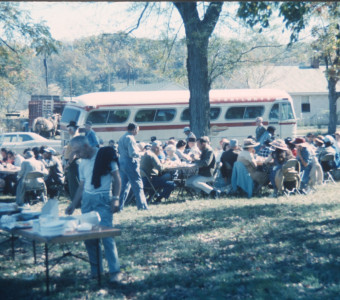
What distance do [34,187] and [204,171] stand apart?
4012 millimetres

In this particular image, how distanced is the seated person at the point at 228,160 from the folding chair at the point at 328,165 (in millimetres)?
2726

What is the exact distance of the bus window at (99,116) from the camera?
71.8ft

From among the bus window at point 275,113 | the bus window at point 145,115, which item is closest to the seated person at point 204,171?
the bus window at point 145,115

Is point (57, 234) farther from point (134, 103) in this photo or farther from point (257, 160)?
point (134, 103)

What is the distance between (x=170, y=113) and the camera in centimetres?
2302

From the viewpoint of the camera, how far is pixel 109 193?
6.52 meters

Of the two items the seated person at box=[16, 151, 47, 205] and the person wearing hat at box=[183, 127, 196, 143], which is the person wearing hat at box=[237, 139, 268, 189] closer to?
the person wearing hat at box=[183, 127, 196, 143]

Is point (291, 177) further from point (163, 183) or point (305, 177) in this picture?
point (163, 183)

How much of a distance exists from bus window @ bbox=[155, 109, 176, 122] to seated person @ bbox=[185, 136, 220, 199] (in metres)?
9.89

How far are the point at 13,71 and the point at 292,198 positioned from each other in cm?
2105

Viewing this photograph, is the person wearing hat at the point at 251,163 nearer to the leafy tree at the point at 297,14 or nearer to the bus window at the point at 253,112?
the leafy tree at the point at 297,14

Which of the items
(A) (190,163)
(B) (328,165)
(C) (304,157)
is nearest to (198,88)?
(A) (190,163)

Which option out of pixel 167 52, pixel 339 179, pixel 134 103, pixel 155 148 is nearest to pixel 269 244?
pixel 155 148

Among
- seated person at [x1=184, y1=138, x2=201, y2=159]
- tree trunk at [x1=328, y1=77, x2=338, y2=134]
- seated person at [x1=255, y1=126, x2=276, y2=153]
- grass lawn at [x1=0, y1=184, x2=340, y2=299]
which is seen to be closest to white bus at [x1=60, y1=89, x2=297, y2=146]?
seated person at [x1=184, y1=138, x2=201, y2=159]
